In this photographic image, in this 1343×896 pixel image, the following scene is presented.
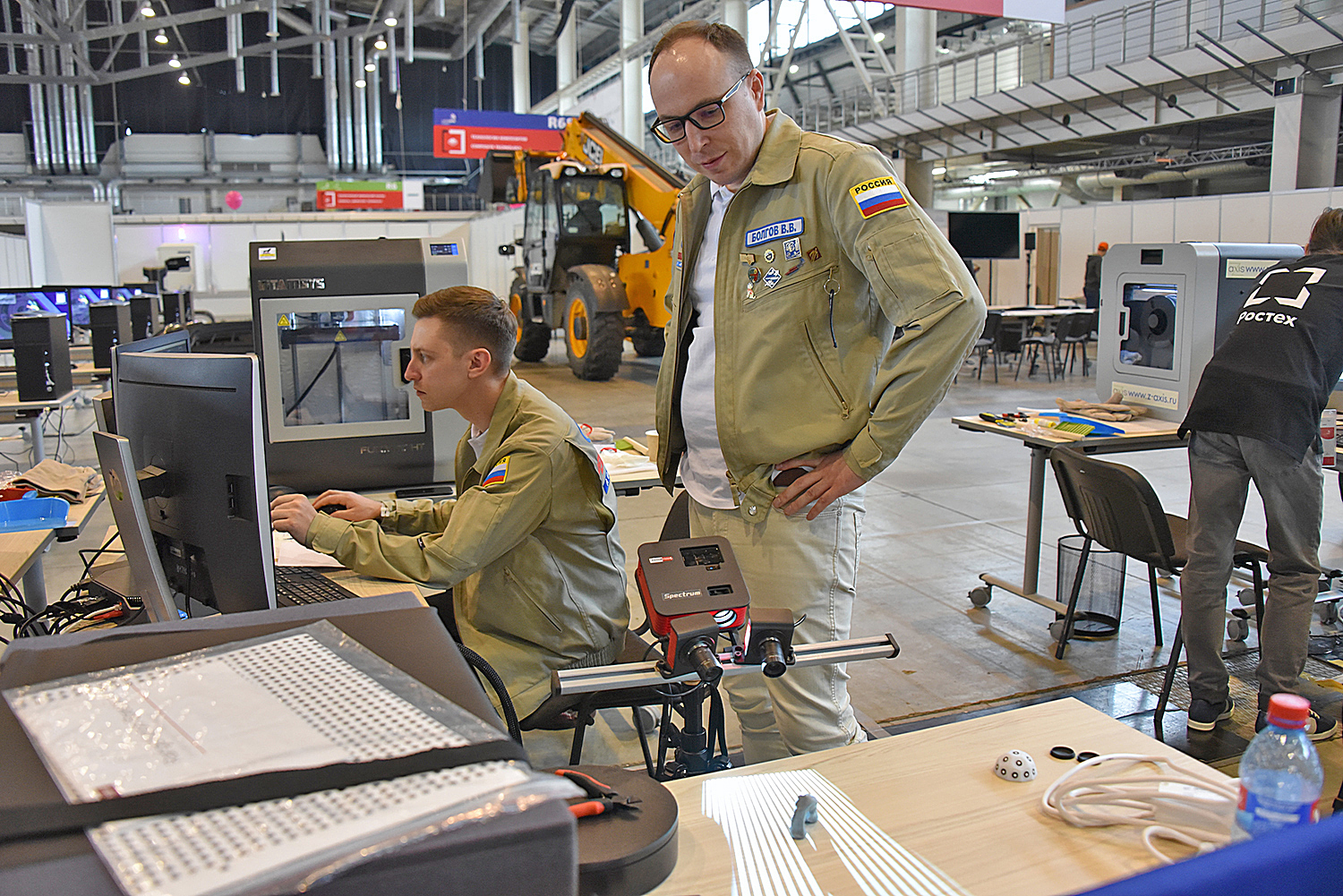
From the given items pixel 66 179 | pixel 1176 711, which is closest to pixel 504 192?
pixel 1176 711

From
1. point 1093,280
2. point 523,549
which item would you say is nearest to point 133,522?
point 523,549

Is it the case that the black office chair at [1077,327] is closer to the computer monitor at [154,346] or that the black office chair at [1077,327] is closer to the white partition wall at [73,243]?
the computer monitor at [154,346]

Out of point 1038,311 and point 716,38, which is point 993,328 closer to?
point 1038,311

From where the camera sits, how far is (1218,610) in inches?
115

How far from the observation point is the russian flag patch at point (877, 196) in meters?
1.71

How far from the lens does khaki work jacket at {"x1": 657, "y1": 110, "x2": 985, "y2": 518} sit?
5.54 feet

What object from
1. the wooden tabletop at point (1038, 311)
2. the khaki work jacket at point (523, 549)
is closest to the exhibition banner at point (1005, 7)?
the khaki work jacket at point (523, 549)

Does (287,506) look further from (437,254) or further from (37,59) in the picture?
(37,59)

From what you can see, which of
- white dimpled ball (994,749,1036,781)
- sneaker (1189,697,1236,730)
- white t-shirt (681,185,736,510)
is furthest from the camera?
sneaker (1189,697,1236,730)

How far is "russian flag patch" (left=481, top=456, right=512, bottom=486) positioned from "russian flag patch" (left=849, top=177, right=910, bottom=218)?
32.9 inches

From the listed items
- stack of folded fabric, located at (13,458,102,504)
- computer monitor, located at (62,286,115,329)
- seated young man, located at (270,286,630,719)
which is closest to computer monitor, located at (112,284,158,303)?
computer monitor, located at (62,286,115,329)

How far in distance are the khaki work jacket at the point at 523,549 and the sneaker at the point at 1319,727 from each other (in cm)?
196

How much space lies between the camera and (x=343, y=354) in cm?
268

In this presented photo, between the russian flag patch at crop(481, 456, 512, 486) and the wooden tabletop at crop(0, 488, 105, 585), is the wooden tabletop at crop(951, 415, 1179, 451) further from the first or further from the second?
the wooden tabletop at crop(0, 488, 105, 585)
